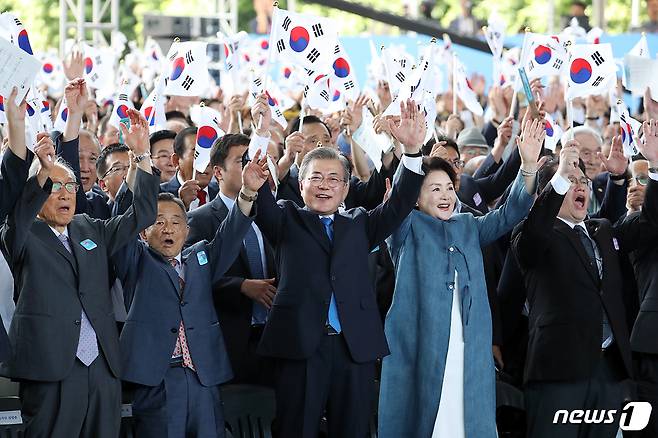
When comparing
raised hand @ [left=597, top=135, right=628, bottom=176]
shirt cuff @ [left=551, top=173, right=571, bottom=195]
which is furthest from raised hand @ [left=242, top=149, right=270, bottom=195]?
raised hand @ [left=597, top=135, right=628, bottom=176]

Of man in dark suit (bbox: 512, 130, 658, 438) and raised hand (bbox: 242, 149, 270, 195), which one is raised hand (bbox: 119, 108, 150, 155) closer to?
raised hand (bbox: 242, 149, 270, 195)

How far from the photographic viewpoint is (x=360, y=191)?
7.62m

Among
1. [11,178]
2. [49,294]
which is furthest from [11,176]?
[49,294]

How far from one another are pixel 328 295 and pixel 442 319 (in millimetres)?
561

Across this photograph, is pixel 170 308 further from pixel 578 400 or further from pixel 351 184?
pixel 578 400

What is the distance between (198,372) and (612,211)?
3.16 metres

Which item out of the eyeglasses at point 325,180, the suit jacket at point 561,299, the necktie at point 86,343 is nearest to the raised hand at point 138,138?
the necktie at point 86,343

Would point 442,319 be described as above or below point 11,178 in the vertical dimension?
below

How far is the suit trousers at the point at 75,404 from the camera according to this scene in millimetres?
5715

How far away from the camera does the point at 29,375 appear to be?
5699 millimetres

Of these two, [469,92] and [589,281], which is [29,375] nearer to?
[589,281]

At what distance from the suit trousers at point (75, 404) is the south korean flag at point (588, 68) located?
4394 mm

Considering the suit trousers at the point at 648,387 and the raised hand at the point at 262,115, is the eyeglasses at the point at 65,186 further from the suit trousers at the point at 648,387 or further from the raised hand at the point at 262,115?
the suit trousers at the point at 648,387

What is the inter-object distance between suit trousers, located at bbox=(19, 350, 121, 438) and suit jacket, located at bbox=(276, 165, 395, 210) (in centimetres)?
196
